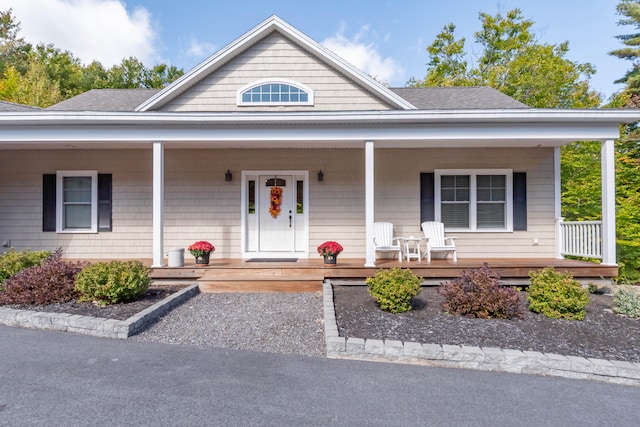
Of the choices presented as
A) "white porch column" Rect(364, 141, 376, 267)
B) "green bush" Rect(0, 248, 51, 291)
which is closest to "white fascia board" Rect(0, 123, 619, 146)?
"white porch column" Rect(364, 141, 376, 267)

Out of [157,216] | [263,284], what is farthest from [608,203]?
[157,216]

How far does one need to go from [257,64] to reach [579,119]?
6285 mm

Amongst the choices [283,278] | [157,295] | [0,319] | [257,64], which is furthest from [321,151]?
[0,319]

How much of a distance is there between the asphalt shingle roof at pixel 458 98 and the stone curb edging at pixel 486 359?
5675 millimetres

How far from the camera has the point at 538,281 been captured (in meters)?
4.71

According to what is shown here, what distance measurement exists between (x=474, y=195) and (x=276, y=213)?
14.1 ft

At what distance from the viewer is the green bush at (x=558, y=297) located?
447 cm

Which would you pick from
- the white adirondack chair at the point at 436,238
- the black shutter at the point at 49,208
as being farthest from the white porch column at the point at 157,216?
the white adirondack chair at the point at 436,238

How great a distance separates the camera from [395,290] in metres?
4.56

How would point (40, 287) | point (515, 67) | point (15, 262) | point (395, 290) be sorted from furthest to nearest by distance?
1. point (515, 67)
2. point (15, 262)
3. point (40, 287)
4. point (395, 290)

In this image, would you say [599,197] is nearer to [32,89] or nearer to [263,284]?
[263,284]

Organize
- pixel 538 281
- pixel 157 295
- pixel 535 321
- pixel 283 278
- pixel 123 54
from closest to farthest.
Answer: pixel 535 321 → pixel 538 281 → pixel 157 295 → pixel 283 278 → pixel 123 54

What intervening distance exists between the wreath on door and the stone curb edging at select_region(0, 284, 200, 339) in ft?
11.6

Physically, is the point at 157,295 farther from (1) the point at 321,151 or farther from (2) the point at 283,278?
(1) the point at 321,151
